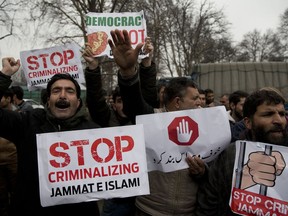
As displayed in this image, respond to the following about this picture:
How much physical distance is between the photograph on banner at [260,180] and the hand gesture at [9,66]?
1555 mm

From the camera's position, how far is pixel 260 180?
6.86ft

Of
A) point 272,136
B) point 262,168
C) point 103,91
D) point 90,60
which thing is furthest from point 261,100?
point 90,60

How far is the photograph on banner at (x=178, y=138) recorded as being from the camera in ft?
7.77

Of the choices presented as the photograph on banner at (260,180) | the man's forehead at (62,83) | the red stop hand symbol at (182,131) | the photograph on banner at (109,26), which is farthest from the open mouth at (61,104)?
the photograph on banner at (109,26)

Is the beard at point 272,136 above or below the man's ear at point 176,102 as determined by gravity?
below

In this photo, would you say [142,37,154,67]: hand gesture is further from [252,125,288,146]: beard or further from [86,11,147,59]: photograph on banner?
[252,125,288,146]: beard

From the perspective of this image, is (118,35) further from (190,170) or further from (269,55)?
(269,55)

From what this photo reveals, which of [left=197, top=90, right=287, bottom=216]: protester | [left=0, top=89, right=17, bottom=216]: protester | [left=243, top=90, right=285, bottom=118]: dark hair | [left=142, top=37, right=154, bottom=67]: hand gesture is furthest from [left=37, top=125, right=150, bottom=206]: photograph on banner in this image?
[left=0, top=89, right=17, bottom=216]: protester

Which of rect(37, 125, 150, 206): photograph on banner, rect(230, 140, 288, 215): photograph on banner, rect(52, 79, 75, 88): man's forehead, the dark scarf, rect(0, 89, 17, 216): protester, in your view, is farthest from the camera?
rect(0, 89, 17, 216): protester

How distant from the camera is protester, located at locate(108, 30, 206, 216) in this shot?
2336mm

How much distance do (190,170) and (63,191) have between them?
32.1 inches

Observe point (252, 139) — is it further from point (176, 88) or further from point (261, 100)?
point (176, 88)

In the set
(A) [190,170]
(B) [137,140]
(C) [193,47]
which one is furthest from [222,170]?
(C) [193,47]

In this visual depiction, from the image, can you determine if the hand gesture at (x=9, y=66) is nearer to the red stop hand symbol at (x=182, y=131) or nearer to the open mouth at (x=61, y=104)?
the open mouth at (x=61, y=104)
